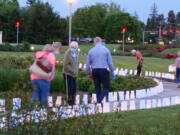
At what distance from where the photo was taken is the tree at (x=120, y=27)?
84438 millimetres

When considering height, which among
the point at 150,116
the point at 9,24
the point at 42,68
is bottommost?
the point at 150,116

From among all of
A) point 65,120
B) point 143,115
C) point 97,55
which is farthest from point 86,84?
point 65,120

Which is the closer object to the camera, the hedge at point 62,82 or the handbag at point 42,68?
the handbag at point 42,68

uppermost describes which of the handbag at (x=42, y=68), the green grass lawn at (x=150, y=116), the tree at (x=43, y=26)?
the tree at (x=43, y=26)

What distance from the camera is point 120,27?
8525 cm

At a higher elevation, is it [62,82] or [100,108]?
[62,82]

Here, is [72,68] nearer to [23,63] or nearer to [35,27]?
[23,63]

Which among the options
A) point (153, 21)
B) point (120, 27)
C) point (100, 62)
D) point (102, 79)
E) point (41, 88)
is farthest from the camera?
point (153, 21)

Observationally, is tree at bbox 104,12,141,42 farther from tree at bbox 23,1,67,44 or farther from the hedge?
the hedge

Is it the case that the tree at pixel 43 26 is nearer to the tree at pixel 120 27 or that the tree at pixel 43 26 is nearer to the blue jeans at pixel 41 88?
the tree at pixel 120 27

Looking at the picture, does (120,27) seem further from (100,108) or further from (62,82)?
(100,108)

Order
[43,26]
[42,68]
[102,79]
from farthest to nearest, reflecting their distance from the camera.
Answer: [43,26] → [102,79] → [42,68]

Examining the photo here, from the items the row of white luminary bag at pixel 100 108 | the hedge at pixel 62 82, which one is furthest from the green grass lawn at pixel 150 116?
the hedge at pixel 62 82

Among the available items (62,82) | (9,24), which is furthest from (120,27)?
(62,82)
